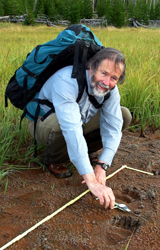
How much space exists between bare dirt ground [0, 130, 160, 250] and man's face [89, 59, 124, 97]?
0.73 meters

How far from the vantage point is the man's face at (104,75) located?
5.30 ft

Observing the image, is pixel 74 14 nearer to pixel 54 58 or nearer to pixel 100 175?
pixel 54 58

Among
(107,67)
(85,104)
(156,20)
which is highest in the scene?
(107,67)

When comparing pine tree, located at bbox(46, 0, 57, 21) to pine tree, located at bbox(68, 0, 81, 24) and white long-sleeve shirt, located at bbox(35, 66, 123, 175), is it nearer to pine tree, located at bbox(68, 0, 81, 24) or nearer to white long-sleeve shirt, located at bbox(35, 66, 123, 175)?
pine tree, located at bbox(68, 0, 81, 24)

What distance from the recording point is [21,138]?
7.11 ft

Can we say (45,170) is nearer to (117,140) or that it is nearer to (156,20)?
(117,140)

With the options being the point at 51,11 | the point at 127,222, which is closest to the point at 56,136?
the point at 127,222

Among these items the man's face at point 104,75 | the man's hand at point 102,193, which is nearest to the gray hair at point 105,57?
the man's face at point 104,75

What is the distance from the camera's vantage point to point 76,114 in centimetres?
156

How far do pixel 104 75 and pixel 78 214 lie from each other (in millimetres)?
889

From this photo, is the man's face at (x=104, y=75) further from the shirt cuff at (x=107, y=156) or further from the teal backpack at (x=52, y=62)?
the shirt cuff at (x=107, y=156)

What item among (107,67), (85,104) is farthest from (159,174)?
(107,67)

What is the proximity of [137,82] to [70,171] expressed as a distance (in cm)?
141

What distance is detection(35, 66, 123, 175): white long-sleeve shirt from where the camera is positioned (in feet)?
4.91
